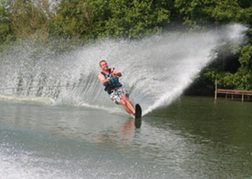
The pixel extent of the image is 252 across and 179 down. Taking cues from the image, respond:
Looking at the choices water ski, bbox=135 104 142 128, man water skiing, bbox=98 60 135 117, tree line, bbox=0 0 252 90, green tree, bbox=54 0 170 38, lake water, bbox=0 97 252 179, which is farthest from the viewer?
green tree, bbox=54 0 170 38

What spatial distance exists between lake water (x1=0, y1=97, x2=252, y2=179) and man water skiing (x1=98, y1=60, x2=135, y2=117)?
1.36 ft

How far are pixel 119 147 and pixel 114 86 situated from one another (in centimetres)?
452

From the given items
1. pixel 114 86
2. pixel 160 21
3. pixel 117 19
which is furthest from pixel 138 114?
pixel 117 19

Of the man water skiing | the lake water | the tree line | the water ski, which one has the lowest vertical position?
the lake water

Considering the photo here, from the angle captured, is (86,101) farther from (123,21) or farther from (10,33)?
(10,33)

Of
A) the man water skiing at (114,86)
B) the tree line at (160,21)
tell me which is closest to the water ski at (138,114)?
the man water skiing at (114,86)

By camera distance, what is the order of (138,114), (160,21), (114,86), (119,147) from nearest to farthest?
(119,147) < (138,114) < (114,86) < (160,21)

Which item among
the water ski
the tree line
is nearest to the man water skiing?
the water ski

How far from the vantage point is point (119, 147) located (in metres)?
8.09

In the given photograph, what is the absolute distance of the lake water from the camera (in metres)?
6.48

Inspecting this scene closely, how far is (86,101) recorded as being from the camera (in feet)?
55.8

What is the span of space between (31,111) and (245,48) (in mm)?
19872

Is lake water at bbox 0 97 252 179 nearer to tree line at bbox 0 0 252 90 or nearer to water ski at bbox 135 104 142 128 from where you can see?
water ski at bbox 135 104 142 128

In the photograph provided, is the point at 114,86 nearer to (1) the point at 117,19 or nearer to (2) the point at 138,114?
(2) the point at 138,114
